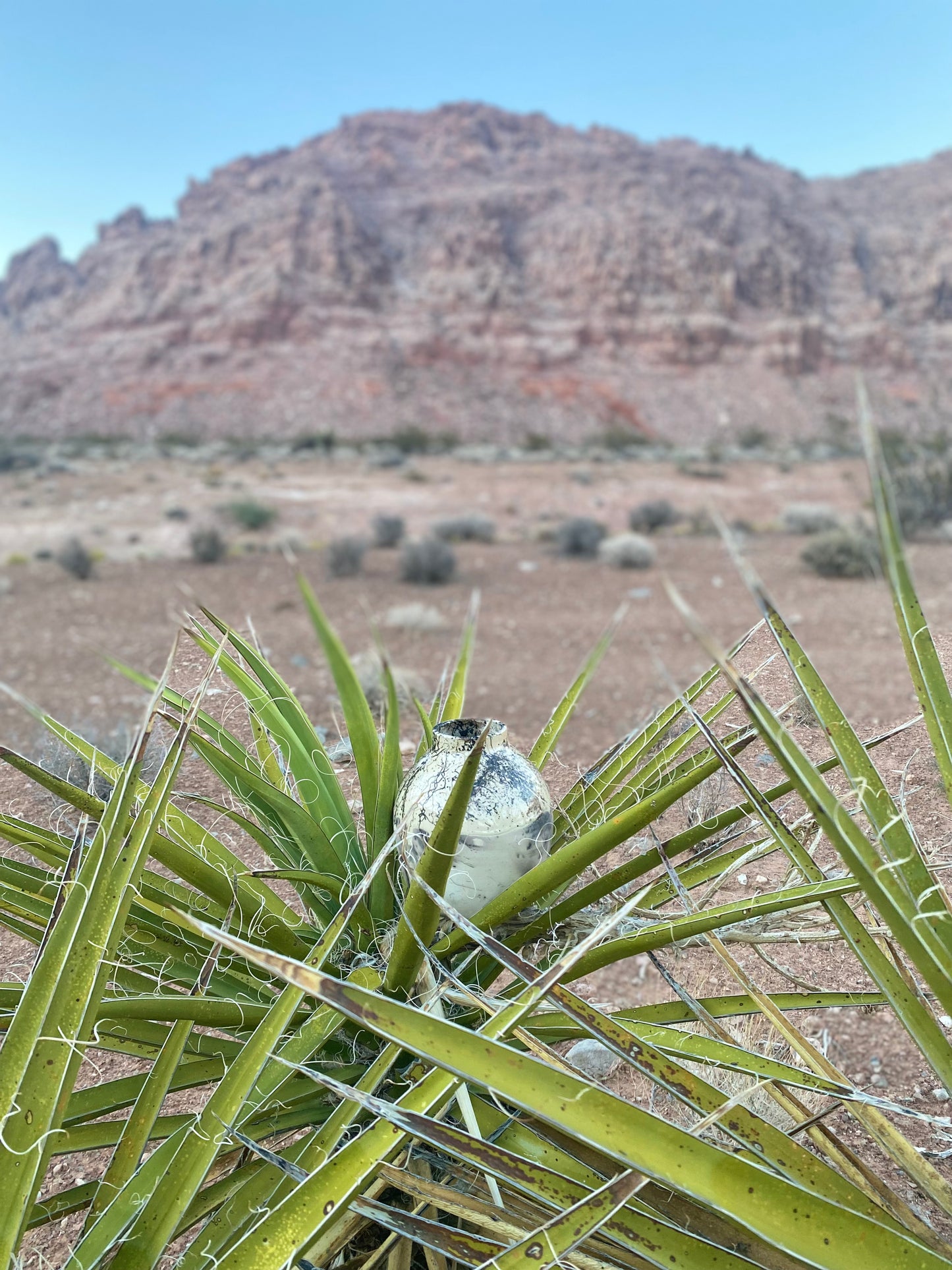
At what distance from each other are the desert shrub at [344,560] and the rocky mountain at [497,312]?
3698 cm

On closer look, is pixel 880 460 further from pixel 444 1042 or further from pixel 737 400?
pixel 737 400

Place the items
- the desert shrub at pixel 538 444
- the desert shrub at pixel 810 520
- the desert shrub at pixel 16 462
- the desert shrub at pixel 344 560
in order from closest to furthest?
the desert shrub at pixel 344 560
the desert shrub at pixel 810 520
the desert shrub at pixel 16 462
the desert shrub at pixel 538 444

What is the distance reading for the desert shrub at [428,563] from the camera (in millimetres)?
12336

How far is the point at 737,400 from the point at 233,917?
206 ft

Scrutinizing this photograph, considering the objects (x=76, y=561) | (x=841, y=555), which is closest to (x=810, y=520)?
(x=841, y=555)

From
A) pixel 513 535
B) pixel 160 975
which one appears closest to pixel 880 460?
pixel 160 975

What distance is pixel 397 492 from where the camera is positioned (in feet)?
77.7

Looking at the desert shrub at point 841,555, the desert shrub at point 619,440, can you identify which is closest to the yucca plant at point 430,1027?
the desert shrub at point 841,555

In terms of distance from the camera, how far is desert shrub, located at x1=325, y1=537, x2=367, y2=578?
42.8ft

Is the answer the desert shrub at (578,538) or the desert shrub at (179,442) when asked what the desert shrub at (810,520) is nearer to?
the desert shrub at (578,538)

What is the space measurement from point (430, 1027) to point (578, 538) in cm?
1383

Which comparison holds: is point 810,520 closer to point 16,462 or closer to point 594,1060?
point 594,1060

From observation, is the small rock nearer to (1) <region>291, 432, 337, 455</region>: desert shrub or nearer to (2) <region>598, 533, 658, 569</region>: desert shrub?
(2) <region>598, 533, 658, 569</region>: desert shrub

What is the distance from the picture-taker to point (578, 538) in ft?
47.8
